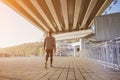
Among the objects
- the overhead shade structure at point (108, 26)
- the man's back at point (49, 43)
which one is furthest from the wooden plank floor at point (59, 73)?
the overhead shade structure at point (108, 26)

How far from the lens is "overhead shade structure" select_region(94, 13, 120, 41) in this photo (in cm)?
1096

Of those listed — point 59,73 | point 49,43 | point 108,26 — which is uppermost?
point 108,26

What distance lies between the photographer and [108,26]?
11.2m

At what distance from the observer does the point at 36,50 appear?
44344 mm

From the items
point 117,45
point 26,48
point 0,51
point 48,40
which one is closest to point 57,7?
point 48,40

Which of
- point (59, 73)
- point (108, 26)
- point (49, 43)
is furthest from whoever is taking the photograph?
point (108, 26)

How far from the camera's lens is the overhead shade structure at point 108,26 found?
10961mm

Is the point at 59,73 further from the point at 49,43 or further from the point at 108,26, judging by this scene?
the point at 108,26

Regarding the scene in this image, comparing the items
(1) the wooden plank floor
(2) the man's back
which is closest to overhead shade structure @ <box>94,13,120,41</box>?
(1) the wooden plank floor

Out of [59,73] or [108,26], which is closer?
[59,73]

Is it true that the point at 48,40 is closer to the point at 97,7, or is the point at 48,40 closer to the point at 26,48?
the point at 97,7

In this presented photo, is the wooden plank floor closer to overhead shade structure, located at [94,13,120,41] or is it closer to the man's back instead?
the man's back

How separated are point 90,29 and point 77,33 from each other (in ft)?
7.42

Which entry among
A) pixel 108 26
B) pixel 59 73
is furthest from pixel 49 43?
pixel 108 26
